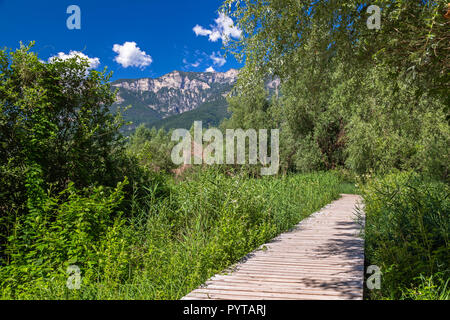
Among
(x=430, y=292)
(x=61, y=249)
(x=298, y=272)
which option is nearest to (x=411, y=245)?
(x=430, y=292)

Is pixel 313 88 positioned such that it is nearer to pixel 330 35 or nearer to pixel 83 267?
pixel 330 35

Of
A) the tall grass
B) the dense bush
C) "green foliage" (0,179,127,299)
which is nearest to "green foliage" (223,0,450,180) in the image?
the dense bush

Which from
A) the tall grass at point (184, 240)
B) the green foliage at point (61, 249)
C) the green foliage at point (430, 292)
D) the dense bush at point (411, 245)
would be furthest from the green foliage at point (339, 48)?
the green foliage at point (61, 249)

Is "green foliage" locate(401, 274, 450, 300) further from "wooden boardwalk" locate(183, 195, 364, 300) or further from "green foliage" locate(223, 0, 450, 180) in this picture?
"green foliage" locate(223, 0, 450, 180)

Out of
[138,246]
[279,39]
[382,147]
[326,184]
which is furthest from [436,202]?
[382,147]

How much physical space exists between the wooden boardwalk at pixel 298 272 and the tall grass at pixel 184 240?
0.31m

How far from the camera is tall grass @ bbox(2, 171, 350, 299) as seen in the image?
3775 millimetres

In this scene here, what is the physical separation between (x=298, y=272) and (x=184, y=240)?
217 cm

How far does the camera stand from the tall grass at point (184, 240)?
3.78 metres

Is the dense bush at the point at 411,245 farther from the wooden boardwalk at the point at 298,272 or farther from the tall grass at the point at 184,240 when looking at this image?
the tall grass at the point at 184,240

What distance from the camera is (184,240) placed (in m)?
5.62

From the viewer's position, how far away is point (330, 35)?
5.55 meters

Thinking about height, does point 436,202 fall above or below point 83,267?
above
